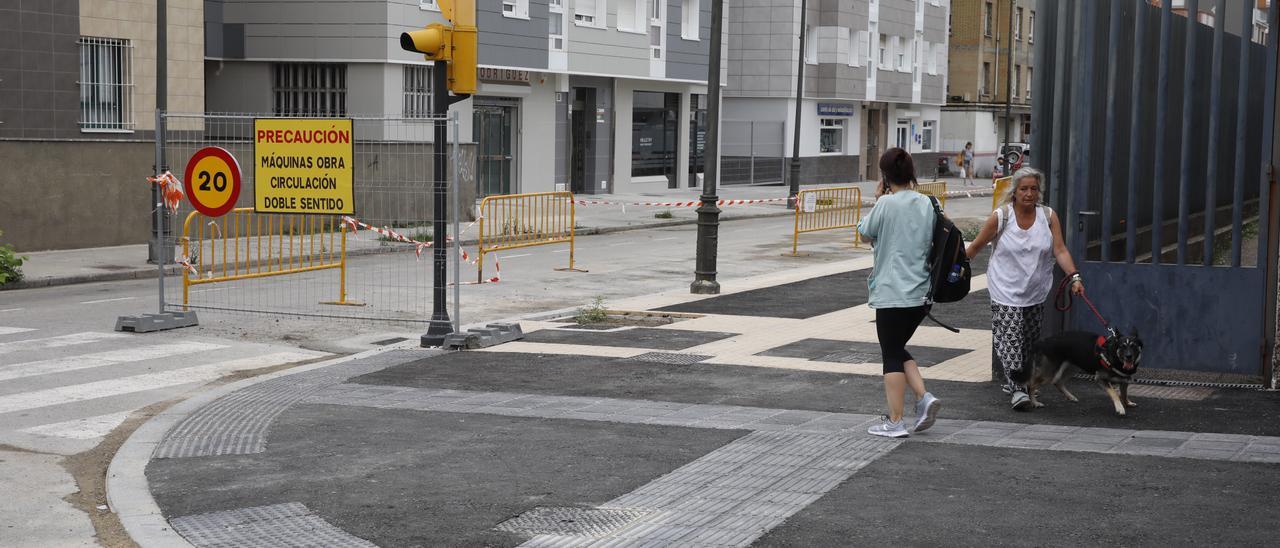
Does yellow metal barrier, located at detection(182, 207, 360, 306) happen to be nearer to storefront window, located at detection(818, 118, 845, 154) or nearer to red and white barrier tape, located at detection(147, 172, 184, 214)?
red and white barrier tape, located at detection(147, 172, 184, 214)

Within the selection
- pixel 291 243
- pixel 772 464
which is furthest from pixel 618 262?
pixel 772 464

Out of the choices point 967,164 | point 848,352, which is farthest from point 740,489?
point 967,164

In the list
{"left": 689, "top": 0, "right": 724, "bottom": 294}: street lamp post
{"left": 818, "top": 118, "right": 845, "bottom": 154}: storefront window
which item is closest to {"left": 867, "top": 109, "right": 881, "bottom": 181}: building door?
{"left": 818, "top": 118, "right": 845, "bottom": 154}: storefront window

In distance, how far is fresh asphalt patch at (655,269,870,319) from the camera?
14.9 meters

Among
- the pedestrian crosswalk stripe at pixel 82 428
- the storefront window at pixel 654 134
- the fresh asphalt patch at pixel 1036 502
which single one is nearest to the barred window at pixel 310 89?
the storefront window at pixel 654 134

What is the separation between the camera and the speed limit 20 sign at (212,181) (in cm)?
1369

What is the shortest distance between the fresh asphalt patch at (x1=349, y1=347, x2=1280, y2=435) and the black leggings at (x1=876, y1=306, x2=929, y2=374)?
2.97ft

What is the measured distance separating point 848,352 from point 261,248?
346 inches

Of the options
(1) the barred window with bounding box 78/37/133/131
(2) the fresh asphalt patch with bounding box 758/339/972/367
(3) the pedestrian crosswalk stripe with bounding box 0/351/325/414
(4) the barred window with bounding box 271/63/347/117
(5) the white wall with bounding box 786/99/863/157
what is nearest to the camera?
(3) the pedestrian crosswalk stripe with bounding box 0/351/325/414

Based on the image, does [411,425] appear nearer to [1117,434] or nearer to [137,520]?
[137,520]

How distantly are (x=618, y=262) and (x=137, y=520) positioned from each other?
53.2 ft

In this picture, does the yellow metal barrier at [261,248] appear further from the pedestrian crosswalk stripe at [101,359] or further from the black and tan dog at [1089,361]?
the black and tan dog at [1089,361]

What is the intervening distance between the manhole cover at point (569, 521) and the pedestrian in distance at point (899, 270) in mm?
2192

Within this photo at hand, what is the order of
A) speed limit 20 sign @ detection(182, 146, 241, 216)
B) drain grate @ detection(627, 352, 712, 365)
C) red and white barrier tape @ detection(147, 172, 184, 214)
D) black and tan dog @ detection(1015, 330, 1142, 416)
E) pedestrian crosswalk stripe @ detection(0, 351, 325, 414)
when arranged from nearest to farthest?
black and tan dog @ detection(1015, 330, 1142, 416) → pedestrian crosswalk stripe @ detection(0, 351, 325, 414) → drain grate @ detection(627, 352, 712, 365) → speed limit 20 sign @ detection(182, 146, 241, 216) → red and white barrier tape @ detection(147, 172, 184, 214)
